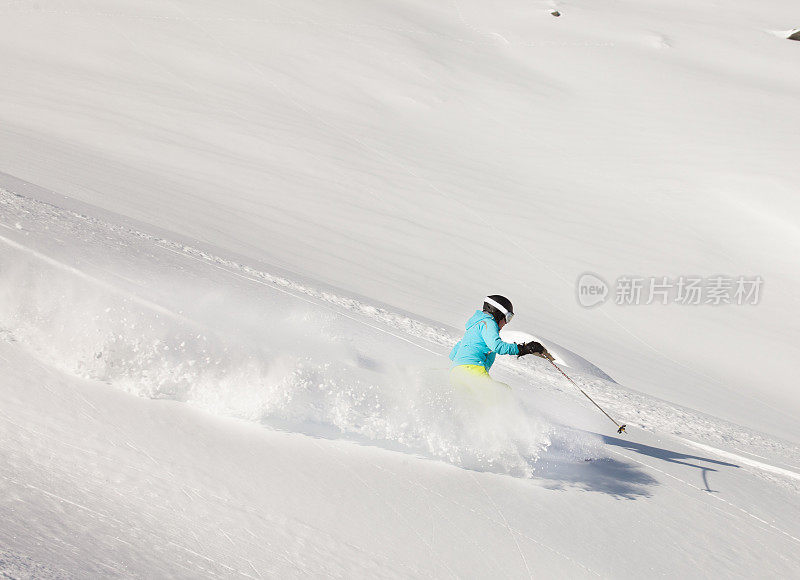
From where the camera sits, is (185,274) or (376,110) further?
(376,110)

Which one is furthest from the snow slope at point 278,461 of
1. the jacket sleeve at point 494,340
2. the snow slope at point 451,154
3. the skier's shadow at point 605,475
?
the snow slope at point 451,154

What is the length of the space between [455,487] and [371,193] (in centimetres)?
1016

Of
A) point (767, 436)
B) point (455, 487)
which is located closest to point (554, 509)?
point (455, 487)

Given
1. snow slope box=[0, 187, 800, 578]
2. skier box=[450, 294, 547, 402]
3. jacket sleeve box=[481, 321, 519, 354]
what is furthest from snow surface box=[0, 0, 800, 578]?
jacket sleeve box=[481, 321, 519, 354]

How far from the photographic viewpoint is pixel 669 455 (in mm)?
6719

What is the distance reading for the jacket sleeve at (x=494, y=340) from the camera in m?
5.24

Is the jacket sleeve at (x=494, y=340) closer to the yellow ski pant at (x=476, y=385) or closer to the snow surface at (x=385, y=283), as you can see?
the yellow ski pant at (x=476, y=385)

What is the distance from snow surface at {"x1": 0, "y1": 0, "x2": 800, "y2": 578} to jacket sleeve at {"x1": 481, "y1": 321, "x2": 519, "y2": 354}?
0.44m

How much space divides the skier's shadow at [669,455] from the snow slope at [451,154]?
321cm

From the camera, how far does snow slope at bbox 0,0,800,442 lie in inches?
456

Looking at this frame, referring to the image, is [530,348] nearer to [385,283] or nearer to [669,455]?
[669,455]

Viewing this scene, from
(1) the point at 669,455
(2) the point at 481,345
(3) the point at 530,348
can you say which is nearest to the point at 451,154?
(1) the point at 669,455

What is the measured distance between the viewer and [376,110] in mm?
17594

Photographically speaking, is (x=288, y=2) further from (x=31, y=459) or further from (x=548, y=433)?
(x=31, y=459)
